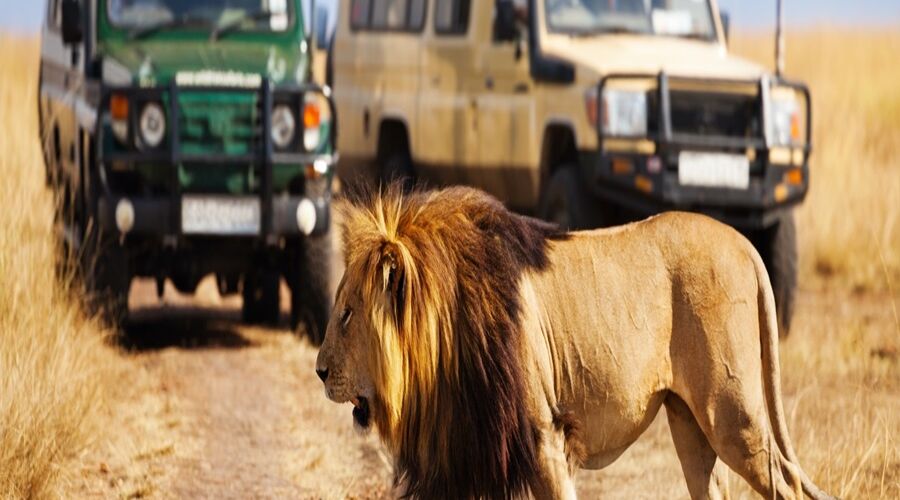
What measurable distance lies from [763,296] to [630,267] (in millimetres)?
412

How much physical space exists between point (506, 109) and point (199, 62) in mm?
2637

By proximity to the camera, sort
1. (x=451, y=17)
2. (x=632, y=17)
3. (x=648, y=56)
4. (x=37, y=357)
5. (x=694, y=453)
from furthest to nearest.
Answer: (x=451, y=17) → (x=632, y=17) → (x=648, y=56) → (x=37, y=357) → (x=694, y=453)

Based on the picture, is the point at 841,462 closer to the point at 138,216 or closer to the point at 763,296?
the point at 763,296

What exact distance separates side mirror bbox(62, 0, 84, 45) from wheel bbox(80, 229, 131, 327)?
133 cm

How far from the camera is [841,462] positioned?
6391mm

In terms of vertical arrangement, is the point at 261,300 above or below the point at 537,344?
below

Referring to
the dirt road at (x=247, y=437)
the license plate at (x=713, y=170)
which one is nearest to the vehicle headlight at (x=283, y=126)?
the dirt road at (x=247, y=437)

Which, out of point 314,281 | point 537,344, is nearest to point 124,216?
point 314,281

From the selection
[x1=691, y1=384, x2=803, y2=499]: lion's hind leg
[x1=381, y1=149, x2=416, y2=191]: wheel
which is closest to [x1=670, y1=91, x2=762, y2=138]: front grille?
[x1=381, y1=149, x2=416, y2=191]: wheel

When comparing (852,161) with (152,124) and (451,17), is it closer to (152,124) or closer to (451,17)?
(451,17)

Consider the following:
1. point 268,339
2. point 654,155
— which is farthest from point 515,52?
point 268,339

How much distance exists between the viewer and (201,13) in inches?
Answer: 411

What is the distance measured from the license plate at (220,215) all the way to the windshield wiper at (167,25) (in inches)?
50.6

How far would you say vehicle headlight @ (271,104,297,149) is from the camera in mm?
9703
